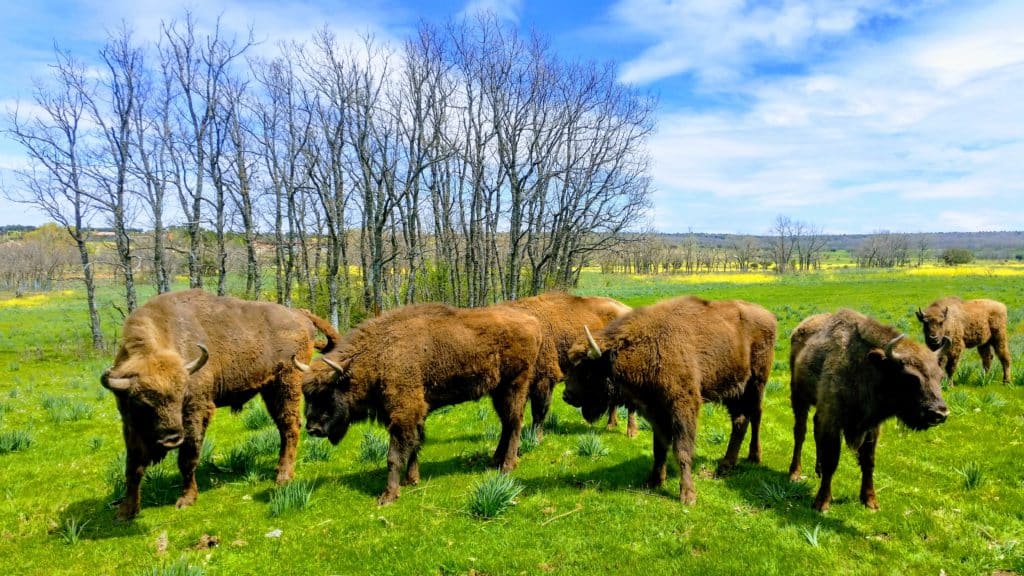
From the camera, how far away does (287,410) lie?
319 inches

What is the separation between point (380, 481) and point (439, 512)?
5.28 ft

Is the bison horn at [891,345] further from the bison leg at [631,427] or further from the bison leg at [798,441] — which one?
the bison leg at [631,427]

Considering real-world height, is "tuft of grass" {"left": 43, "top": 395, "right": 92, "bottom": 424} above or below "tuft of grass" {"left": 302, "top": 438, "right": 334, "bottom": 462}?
below

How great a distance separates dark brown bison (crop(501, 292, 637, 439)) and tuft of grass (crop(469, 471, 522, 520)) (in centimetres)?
290

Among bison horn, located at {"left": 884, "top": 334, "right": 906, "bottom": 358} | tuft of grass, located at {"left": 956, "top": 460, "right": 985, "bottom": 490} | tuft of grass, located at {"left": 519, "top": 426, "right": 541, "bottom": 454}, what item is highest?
bison horn, located at {"left": 884, "top": 334, "right": 906, "bottom": 358}

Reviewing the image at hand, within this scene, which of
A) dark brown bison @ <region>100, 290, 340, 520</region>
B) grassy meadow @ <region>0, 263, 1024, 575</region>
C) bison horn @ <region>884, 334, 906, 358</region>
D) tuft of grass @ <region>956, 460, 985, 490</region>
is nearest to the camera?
grassy meadow @ <region>0, 263, 1024, 575</region>

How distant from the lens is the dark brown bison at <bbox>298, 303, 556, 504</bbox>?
23.5ft

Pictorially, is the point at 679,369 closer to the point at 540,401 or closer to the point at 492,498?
the point at 492,498

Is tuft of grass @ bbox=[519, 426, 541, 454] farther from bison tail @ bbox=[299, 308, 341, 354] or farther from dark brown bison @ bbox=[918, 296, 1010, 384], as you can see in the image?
dark brown bison @ bbox=[918, 296, 1010, 384]

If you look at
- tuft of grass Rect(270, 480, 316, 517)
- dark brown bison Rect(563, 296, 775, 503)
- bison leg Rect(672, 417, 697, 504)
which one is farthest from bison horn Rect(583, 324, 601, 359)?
tuft of grass Rect(270, 480, 316, 517)

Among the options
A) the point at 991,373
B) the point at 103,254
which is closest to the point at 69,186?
the point at 103,254

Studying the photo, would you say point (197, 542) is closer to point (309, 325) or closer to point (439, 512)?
point (439, 512)

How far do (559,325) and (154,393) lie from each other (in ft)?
21.1

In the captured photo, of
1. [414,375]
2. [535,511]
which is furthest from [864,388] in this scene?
[414,375]
